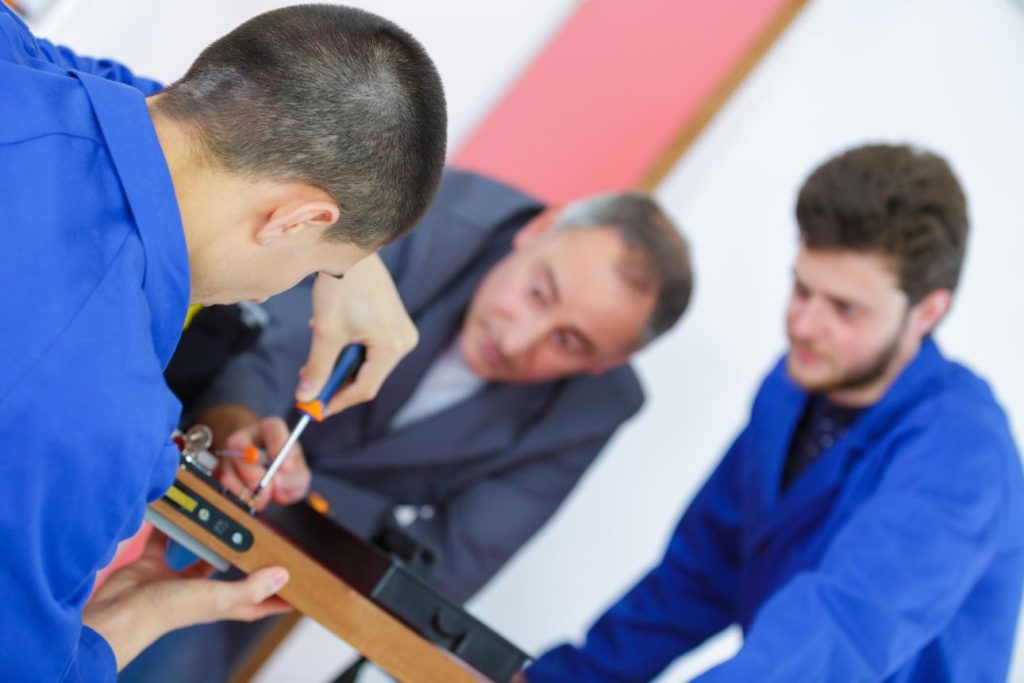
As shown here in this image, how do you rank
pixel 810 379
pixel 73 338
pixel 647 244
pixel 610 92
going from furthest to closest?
1. pixel 610 92
2. pixel 647 244
3. pixel 810 379
4. pixel 73 338

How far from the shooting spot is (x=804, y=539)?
1.37 m

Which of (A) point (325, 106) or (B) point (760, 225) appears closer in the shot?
(A) point (325, 106)

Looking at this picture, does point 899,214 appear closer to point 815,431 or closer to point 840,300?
point 840,300

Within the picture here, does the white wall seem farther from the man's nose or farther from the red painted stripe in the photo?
the man's nose

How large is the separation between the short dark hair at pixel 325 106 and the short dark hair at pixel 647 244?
2.34 ft

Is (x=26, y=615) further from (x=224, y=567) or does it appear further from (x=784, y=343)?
(x=784, y=343)

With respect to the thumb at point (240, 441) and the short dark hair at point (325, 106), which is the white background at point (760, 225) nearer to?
the thumb at point (240, 441)

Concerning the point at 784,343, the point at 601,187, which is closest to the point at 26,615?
the point at 601,187

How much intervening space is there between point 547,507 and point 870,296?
0.54 metres

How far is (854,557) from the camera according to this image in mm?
1096

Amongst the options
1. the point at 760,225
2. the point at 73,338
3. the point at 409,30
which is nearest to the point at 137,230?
the point at 73,338

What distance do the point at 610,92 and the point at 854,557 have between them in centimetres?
135

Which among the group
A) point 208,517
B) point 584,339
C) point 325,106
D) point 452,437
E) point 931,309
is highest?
point 931,309

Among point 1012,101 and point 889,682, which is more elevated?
point 1012,101
